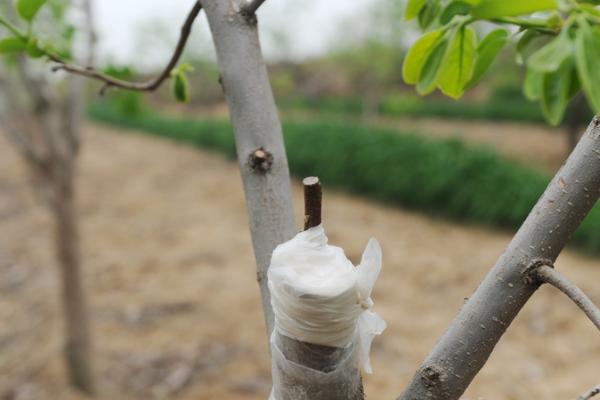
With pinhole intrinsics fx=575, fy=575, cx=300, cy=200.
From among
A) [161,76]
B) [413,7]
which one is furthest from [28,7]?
[413,7]

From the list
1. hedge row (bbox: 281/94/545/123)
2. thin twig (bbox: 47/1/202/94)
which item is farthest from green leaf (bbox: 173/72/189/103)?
hedge row (bbox: 281/94/545/123)

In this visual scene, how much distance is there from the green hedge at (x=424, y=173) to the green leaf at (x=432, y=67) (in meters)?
→ 5.46

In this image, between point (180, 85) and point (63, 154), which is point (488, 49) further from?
point (63, 154)

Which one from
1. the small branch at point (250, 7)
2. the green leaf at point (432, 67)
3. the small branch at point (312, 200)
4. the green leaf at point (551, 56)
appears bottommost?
the small branch at point (312, 200)

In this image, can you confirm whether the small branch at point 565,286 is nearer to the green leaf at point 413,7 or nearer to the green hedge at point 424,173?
the green leaf at point 413,7

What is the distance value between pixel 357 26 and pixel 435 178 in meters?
9.26

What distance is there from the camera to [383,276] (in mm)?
5094

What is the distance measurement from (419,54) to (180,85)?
0.43 m

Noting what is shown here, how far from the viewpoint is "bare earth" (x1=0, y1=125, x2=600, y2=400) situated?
340 centimetres

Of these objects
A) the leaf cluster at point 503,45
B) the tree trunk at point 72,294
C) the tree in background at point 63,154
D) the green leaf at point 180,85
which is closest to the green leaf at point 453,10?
the leaf cluster at point 503,45

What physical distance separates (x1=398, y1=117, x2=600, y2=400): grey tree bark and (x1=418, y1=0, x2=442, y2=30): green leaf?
0.91ft

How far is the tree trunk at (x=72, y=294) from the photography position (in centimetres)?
295

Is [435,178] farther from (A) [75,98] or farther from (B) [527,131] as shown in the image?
(B) [527,131]

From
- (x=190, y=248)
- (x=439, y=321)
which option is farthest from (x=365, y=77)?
(x=439, y=321)
